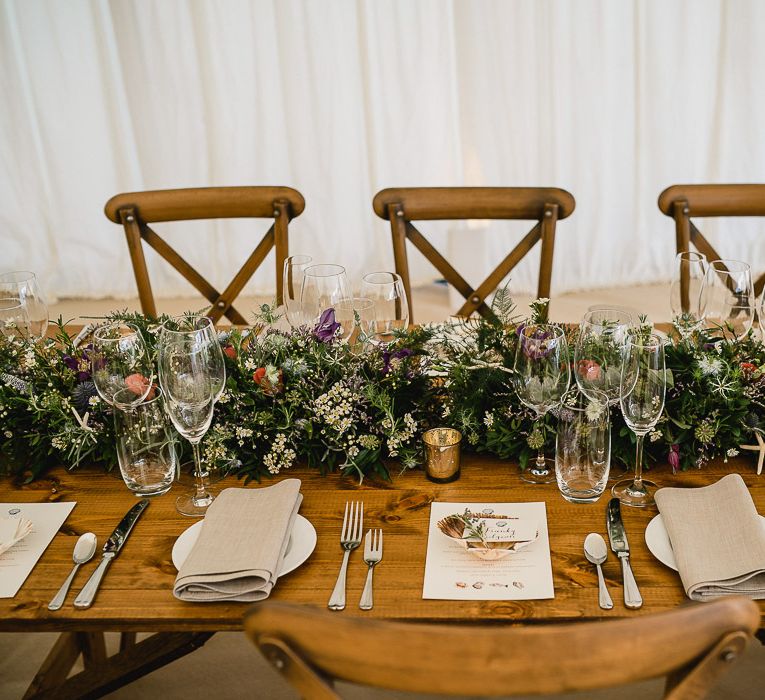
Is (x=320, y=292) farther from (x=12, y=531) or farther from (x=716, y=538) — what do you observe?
(x=716, y=538)

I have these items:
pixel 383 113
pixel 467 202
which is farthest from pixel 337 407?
pixel 383 113

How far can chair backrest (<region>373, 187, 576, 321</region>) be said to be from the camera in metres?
2.21

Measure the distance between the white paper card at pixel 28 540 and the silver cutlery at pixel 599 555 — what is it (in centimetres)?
75

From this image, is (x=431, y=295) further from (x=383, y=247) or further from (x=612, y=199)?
(x=612, y=199)

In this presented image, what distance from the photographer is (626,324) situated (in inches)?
52.4

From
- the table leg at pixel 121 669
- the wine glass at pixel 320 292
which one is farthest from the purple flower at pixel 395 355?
the table leg at pixel 121 669

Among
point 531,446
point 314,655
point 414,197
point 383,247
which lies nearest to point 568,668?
point 314,655

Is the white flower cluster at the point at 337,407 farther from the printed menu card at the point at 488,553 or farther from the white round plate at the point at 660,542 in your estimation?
the white round plate at the point at 660,542

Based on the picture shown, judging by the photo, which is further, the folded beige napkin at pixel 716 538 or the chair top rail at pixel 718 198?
the chair top rail at pixel 718 198

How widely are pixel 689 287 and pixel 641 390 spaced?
619 mm

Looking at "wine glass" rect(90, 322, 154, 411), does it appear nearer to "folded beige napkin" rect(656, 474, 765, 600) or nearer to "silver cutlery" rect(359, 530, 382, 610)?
"silver cutlery" rect(359, 530, 382, 610)

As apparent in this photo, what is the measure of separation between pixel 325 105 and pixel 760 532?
321 centimetres

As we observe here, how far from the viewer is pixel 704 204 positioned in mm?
2223

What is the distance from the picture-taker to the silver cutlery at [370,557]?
1.10 m
